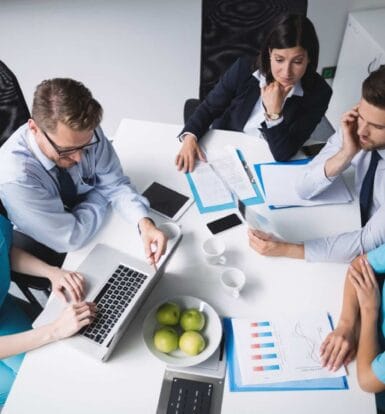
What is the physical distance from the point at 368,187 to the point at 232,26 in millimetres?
963

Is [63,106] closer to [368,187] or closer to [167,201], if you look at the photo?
[167,201]

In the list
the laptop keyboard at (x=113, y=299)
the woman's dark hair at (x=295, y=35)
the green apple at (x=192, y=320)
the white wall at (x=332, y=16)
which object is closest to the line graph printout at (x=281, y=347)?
the green apple at (x=192, y=320)

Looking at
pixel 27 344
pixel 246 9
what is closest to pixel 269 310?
pixel 27 344

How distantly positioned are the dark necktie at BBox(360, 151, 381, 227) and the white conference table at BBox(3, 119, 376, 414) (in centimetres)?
6

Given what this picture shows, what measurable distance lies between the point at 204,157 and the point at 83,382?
1017 millimetres

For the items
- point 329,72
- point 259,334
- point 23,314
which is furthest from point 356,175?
point 329,72

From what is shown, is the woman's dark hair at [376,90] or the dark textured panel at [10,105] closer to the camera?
the woman's dark hair at [376,90]

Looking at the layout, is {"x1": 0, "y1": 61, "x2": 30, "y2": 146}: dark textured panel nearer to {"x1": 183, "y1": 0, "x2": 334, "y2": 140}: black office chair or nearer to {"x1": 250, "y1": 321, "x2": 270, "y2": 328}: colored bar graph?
{"x1": 183, "y1": 0, "x2": 334, "y2": 140}: black office chair

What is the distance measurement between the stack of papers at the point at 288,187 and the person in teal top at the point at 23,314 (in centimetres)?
80

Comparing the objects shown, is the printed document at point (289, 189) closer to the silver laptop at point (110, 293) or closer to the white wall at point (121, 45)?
the silver laptop at point (110, 293)

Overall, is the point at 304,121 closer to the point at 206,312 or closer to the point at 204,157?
the point at 204,157

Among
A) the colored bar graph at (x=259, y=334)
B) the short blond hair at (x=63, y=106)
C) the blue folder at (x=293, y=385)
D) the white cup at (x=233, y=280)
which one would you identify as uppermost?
the short blond hair at (x=63, y=106)

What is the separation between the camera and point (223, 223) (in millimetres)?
1504

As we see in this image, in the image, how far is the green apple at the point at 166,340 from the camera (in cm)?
114
